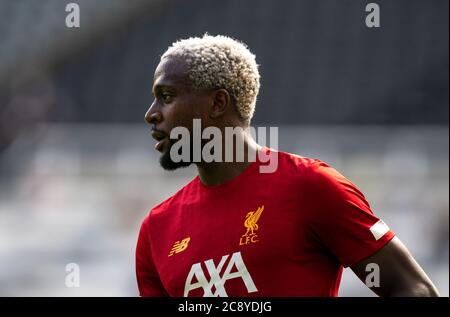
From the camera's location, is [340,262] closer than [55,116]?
Yes

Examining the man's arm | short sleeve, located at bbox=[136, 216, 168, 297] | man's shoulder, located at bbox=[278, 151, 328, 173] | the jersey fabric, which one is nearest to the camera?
the man's arm

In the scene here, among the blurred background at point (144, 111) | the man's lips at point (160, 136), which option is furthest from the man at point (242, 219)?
the blurred background at point (144, 111)

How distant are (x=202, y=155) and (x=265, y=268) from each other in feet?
1.66

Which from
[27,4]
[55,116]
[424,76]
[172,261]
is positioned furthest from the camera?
[27,4]

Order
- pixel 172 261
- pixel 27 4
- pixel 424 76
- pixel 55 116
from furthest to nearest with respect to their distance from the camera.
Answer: pixel 27 4, pixel 424 76, pixel 55 116, pixel 172 261

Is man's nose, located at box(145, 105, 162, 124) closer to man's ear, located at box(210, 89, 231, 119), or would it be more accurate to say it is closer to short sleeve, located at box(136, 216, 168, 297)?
man's ear, located at box(210, 89, 231, 119)

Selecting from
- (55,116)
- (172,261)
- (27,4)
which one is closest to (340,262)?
(172,261)

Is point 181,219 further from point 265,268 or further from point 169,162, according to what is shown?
point 265,268

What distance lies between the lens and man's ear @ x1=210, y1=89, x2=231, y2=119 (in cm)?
295

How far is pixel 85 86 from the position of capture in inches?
406

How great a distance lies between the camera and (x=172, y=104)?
2898mm

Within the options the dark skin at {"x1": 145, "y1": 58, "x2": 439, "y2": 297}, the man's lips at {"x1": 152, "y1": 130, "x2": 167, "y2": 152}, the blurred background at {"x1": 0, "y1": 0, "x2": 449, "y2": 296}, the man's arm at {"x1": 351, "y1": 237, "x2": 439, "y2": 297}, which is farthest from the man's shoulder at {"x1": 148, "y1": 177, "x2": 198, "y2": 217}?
the blurred background at {"x1": 0, "y1": 0, "x2": 449, "y2": 296}

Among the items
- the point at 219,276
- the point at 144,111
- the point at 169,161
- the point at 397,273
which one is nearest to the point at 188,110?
the point at 169,161

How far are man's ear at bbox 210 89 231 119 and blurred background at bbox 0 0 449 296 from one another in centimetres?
410
